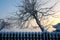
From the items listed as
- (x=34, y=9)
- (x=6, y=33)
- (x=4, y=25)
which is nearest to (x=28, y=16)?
(x=34, y=9)

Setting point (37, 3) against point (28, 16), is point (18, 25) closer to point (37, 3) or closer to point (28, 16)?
point (28, 16)

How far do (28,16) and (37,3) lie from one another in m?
2.49

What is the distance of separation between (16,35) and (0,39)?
1.16m

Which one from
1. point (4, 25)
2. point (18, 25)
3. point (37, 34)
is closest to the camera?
point (37, 34)

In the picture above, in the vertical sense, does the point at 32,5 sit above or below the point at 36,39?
above

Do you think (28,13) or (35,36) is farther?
(28,13)

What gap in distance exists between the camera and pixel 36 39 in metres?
11.2

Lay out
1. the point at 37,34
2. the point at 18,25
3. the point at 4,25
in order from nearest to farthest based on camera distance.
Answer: the point at 37,34 < the point at 18,25 < the point at 4,25

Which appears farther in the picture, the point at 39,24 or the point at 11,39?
the point at 39,24

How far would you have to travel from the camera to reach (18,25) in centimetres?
2517

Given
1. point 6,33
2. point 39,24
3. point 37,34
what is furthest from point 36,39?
point 39,24

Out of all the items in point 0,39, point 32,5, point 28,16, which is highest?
point 32,5

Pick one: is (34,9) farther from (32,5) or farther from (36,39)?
(36,39)

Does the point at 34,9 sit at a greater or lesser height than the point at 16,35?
greater
